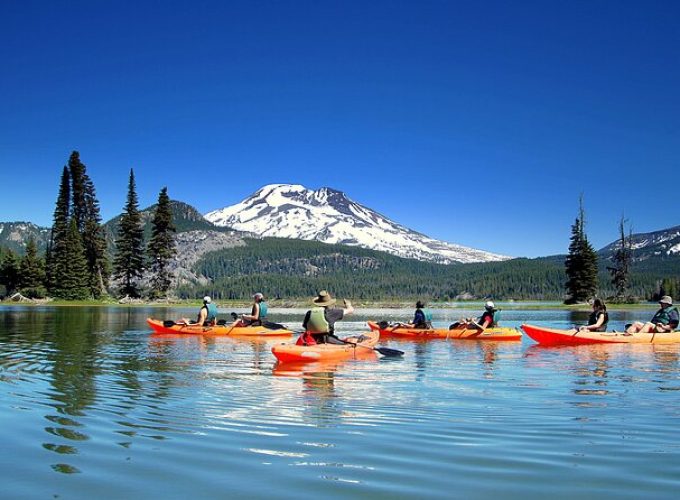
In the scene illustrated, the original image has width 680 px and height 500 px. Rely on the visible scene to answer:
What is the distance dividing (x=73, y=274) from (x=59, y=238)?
8.95 m

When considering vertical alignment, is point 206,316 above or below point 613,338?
above

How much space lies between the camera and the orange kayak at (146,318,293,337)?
30281 millimetres

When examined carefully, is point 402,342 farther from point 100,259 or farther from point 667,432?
point 100,259

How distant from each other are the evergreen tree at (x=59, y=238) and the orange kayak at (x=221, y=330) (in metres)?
58.5


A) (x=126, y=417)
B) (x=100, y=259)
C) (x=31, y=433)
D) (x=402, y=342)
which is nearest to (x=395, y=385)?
(x=126, y=417)

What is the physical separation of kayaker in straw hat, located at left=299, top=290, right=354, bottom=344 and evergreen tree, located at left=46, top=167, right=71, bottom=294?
239 ft

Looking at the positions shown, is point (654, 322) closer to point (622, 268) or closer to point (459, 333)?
point (459, 333)

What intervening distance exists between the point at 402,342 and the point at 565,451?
2123 cm

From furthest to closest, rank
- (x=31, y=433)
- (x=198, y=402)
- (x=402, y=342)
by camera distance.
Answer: (x=402, y=342)
(x=198, y=402)
(x=31, y=433)

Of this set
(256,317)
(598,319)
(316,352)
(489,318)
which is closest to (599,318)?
(598,319)

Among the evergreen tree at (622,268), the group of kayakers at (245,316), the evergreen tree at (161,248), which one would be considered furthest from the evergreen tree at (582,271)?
the group of kayakers at (245,316)

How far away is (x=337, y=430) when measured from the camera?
9.50 meters

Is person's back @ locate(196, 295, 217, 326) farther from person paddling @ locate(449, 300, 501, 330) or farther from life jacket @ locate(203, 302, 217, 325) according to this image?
person paddling @ locate(449, 300, 501, 330)

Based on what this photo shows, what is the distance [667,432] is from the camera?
9.26 meters
